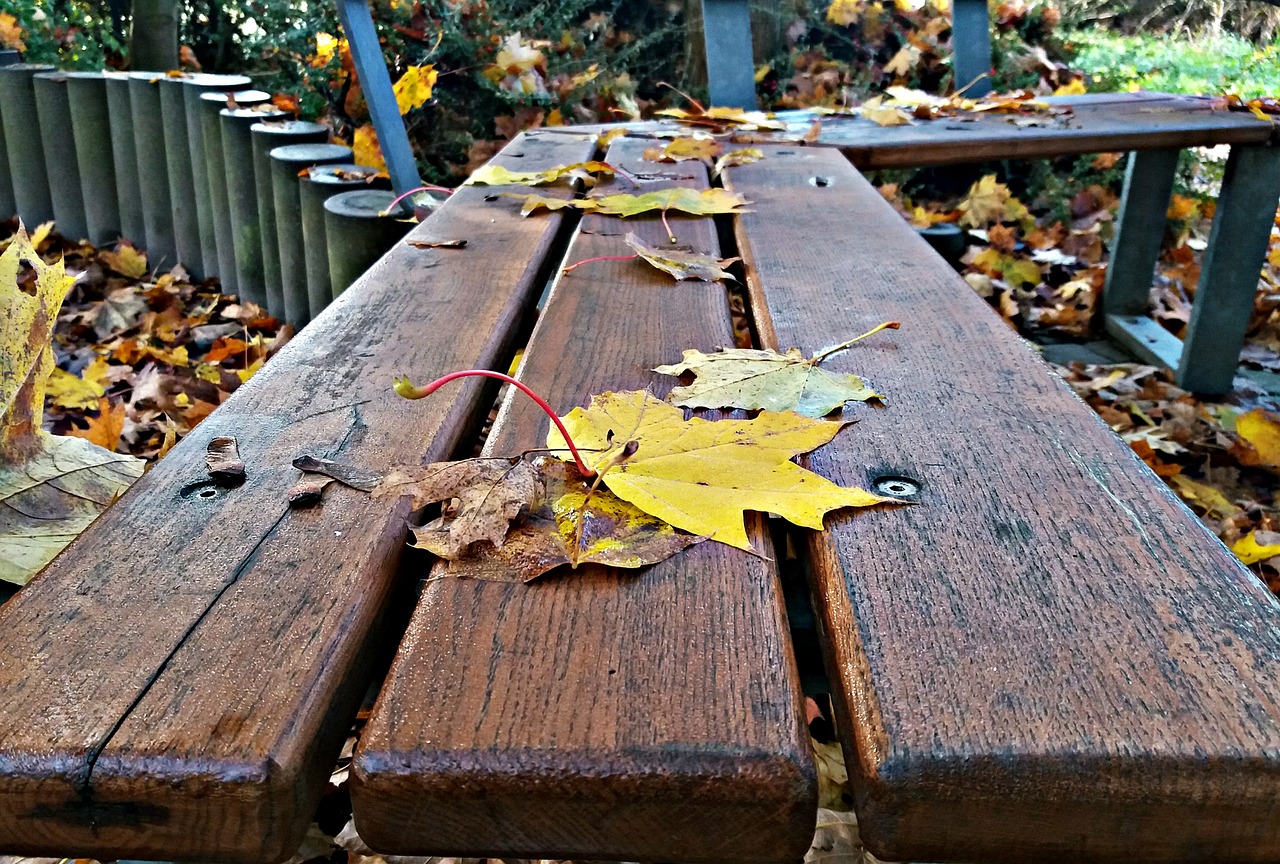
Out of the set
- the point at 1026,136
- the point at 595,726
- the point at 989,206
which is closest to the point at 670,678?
the point at 595,726

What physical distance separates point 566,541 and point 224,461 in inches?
11.0

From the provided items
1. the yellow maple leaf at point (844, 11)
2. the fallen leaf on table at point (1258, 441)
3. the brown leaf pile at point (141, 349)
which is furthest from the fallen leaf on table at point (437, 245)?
the yellow maple leaf at point (844, 11)

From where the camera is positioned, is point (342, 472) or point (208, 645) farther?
point (342, 472)

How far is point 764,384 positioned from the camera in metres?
0.86

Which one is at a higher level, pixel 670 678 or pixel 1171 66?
pixel 1171 66

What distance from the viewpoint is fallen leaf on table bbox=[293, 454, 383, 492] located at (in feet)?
2.30

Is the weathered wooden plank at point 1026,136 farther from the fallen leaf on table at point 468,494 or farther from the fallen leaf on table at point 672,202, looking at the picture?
the fallen leaf on table at point 468,494

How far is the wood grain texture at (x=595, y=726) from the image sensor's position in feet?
1.52

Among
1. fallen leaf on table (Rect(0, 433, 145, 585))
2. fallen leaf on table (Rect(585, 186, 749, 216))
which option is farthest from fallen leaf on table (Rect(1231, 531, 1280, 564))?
fallen leaf on table (Rect(0, 433, 145, 585))

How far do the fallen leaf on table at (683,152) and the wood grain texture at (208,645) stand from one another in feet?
4.25

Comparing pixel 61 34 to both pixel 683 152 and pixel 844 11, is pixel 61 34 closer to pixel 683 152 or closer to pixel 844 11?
pixel 844 11

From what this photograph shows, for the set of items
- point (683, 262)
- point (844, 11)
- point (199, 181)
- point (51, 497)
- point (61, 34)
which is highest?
point (844, 11)

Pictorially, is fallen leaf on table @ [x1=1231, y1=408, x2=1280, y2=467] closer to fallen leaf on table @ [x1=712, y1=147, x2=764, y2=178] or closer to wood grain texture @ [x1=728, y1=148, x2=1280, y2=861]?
fallen leaf on table @ [x1=712, y1=147, x2=764, y2=178]

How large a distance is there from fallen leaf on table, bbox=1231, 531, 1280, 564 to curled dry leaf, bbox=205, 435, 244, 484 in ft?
5.29
